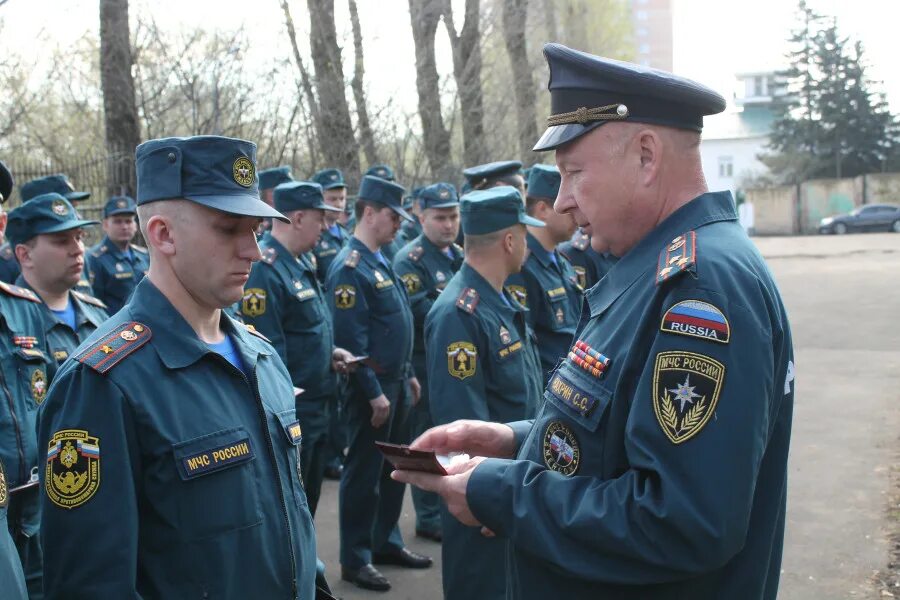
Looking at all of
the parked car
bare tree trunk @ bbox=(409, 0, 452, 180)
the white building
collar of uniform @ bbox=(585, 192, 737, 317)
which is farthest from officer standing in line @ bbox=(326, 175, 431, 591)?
the white building

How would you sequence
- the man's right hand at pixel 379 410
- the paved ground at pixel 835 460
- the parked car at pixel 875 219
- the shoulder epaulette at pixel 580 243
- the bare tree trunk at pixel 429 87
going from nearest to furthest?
the paved ground at pixel 835 460 < the man's right hand at pixel 379 410 < the shoulder epaulette at pixel 580 243 < the bare tree trunk at pixel 429 87 < the parked car at pixel 875 219

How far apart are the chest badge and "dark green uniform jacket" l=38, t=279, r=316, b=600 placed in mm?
787

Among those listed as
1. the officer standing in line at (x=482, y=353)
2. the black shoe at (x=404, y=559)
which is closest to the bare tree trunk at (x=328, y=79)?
the black shoe at (x=404, y=559)

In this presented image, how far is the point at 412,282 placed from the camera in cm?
761

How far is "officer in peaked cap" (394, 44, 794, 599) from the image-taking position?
1.77m

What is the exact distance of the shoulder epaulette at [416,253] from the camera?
7.73 m

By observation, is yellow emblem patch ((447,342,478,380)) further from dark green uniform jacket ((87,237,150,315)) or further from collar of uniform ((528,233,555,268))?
dark green uniform jacket ((87,237,150,315))

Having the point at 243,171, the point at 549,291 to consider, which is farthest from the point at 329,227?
the point at 243,171

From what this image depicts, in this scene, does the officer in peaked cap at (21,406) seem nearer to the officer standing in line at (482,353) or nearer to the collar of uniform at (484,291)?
the officer standing in line at (482,353)

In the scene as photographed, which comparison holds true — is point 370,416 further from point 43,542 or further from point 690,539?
point 690,539

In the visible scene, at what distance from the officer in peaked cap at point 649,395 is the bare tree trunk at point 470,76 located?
15.2m

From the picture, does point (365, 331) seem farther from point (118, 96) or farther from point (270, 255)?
point (118, 96)

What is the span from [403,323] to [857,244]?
3058cm

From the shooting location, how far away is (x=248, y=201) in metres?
2.50
